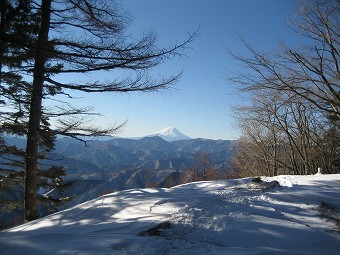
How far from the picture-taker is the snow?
3160 millimetres

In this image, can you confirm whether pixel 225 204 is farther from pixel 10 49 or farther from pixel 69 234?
pixel 10 49

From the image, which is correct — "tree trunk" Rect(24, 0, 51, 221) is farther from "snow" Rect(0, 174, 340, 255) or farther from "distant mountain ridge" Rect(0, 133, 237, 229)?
"snow" Rect(0, 174, 340, 255)

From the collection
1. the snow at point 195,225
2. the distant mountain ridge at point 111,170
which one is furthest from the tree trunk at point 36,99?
the snow at point 195,225

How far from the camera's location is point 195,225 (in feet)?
13.1

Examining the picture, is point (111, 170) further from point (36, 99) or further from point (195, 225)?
point (195, 225)

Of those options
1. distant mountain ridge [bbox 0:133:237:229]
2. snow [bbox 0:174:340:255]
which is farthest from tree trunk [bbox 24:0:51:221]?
snow [bbox 0:174:340:255]

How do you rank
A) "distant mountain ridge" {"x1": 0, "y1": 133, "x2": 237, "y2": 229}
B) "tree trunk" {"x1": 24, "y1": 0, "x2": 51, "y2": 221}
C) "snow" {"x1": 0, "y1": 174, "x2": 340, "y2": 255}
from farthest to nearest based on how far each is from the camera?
"distant mountain ridge" {"x1": 0, "y1": 133, "x2": 237, "y2": 229}, "tree trunk" {"x1": 24, "y1": 0, "x2": 51, "y2": 221}, "snow" {"x1": 0, "y1": 174, "x2": 340, "y2": 255}

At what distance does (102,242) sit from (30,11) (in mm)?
7306

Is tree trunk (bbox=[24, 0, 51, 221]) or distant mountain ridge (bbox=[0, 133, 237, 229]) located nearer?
tree trunk (bbox=[24, 0, 51, 221])

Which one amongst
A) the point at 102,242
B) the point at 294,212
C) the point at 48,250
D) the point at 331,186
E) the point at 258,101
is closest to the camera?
the point at 48,250

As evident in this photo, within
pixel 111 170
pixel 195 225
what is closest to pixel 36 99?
pixel 195 225

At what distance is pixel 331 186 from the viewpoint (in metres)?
6.28

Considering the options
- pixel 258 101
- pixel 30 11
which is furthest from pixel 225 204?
pixel 258 101

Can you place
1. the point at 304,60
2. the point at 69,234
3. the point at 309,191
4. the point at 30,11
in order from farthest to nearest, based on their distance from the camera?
1. the point at 304,60
2. the point at 30,11
3. the point at 309,191
4. the point at 69,234
